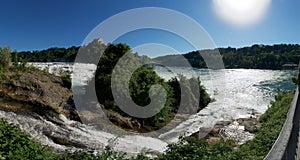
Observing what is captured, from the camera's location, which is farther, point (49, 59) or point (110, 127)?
point (49, 59)

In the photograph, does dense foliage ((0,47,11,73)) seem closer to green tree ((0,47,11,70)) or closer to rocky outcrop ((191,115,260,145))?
green tree ((0,47,11,70))

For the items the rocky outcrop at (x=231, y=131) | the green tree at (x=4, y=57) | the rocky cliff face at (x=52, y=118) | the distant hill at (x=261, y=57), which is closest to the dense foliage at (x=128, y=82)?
the rocky cliff face at (x=52, y=118)

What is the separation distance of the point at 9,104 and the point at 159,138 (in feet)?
17.9

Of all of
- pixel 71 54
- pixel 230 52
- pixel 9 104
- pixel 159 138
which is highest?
pixel 230 52

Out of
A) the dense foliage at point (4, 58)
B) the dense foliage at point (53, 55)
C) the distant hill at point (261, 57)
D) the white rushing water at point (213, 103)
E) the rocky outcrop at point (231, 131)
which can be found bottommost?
the rocky outcrop at point (231, 131)

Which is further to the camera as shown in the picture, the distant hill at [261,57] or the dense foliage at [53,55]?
the distant hill at [261,57]

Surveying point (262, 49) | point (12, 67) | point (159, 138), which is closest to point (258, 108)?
point (159, 138)

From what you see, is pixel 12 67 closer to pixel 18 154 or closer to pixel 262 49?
pixel 18 154

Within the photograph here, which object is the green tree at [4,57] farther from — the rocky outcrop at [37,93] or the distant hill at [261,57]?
the distant hill at [261,57]

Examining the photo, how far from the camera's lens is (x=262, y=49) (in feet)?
150

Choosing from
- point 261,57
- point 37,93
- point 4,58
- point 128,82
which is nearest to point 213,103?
point 128,82

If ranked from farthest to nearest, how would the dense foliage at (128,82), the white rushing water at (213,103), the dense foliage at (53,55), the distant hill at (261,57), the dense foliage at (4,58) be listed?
the distant hill at (261,57), the dense foliage at (53,55), the dense foliage at (4,58), the dense foliage at (128,82), the white rushing water at (213,103)

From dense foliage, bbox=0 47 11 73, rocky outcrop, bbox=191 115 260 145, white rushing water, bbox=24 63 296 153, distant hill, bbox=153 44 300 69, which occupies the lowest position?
rocky outcrop, bbox=191 115 260 145

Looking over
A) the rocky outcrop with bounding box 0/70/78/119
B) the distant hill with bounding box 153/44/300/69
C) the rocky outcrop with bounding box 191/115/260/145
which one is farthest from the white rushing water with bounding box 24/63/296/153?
the distant hill with bounding box 153/44/300/69
